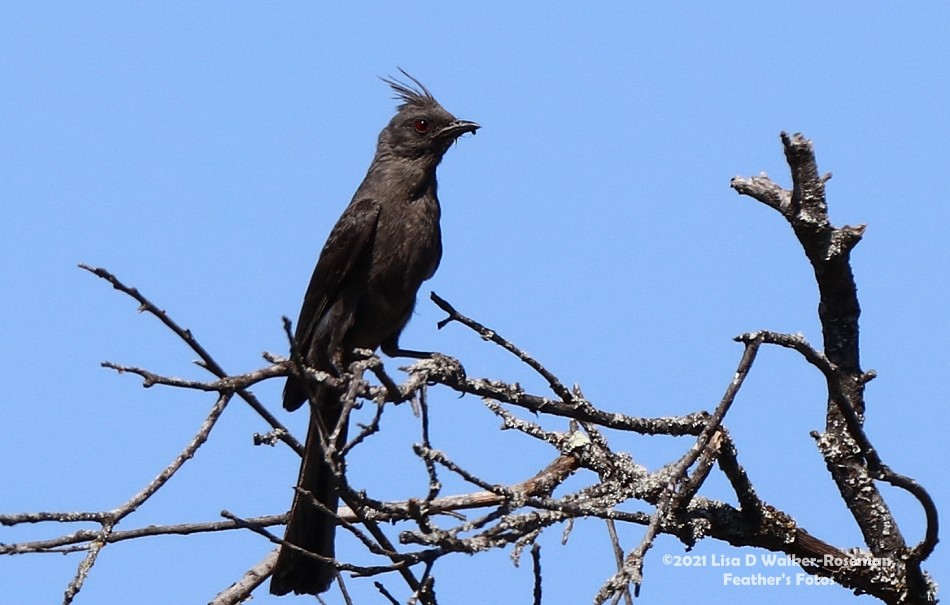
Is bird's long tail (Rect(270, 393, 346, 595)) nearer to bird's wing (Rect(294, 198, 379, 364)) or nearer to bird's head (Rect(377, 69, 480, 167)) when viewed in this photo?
bird's wing (Rect(294, 198, 379, 364))

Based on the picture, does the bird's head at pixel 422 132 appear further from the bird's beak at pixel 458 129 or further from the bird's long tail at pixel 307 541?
the bird's long tail at pixel 307 541

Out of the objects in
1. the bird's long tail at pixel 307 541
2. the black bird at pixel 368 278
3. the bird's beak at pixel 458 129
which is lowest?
the bird's long tail at pixel 307 541

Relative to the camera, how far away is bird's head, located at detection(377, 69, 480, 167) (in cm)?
708

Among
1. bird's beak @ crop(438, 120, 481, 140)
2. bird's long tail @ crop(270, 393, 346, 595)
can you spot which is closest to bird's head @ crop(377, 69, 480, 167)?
bird's beak @ crop(438, 120, 481, 140)

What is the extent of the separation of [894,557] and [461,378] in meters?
1.59

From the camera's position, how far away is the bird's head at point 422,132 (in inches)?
279

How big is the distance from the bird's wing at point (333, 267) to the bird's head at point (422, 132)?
0.73 meters

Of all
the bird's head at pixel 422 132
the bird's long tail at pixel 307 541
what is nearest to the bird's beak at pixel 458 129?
the bird's head at pixel 422 132

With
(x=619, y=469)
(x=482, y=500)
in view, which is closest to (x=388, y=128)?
(x=482, y=500)

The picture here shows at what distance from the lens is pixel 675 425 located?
4.02 m

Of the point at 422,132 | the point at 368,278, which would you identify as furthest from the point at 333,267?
the point at 422,132

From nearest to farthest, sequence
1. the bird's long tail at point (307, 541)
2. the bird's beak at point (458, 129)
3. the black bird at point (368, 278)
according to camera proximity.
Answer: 1. the bird's long tail at point (307, 541)
2. the black bird at point (368, 278)
3. the bird's beak at point (458, 129)

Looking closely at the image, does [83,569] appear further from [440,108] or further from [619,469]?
[440,108]

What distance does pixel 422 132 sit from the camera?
7164 millimetres
